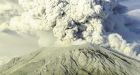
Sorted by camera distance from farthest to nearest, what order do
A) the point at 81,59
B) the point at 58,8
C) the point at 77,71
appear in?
the point at 81,59 → the point at 77,71 → the point at 58,8

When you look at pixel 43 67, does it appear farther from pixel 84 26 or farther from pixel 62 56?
pixel 84 26

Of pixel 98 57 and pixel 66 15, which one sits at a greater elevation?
pixel 66 15

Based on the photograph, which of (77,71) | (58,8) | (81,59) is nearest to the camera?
(58,8)

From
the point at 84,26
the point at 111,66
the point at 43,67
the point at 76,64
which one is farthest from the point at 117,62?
the point at 84,26

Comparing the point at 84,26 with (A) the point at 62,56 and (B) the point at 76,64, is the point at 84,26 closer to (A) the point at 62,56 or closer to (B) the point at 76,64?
(B) the point at 76,64

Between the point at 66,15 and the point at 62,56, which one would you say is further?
the point at 62,56

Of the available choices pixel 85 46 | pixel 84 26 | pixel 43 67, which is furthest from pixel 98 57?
pixel 84 26
